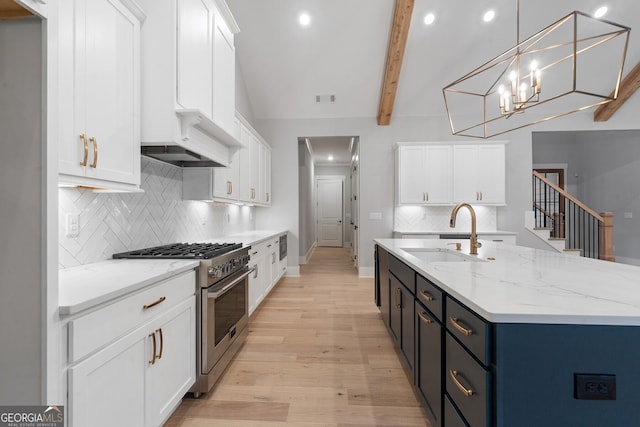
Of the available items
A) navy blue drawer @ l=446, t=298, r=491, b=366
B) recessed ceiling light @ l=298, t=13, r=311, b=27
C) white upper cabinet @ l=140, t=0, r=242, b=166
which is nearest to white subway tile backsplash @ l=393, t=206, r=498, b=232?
recessed ceiling light @ l=298, t=13, r=311, b=27

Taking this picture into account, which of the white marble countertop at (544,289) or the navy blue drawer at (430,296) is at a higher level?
the white marble countertop at (544,289)

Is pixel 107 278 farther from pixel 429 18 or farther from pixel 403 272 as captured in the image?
pixel 429 18

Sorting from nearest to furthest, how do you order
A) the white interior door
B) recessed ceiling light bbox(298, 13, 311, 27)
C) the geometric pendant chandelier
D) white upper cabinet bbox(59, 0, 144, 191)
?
white upper cabinet bbox(59, 0, 144, 191) → recessed ceiling light bbox(298, 13, 311, 27) → the geometric pendant chandelier → the white interior door

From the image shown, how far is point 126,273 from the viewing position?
1479 millimetres

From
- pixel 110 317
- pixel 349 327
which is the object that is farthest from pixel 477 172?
pixel 110 317

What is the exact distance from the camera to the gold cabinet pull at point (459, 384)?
1.08 meters

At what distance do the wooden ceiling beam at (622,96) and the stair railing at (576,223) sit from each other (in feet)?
4.37

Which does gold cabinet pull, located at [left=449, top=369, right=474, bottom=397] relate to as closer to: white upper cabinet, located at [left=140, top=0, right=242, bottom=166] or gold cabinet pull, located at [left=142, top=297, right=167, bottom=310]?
gold cabinet pull, located at [left=142, top=297, right=167, bottom=310]

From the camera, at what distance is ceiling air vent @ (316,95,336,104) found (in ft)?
17.4

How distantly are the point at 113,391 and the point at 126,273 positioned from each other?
Answer: 1.73 feet

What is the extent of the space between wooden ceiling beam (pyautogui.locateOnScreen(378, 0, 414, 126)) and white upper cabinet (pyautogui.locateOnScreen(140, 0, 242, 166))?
248 centimetres

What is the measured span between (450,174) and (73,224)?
5.10m

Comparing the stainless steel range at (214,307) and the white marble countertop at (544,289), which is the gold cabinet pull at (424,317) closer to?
the white marble countertop at (544,289)

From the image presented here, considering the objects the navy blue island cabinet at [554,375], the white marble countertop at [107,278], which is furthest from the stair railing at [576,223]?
the white marble countertop at [107,278]
